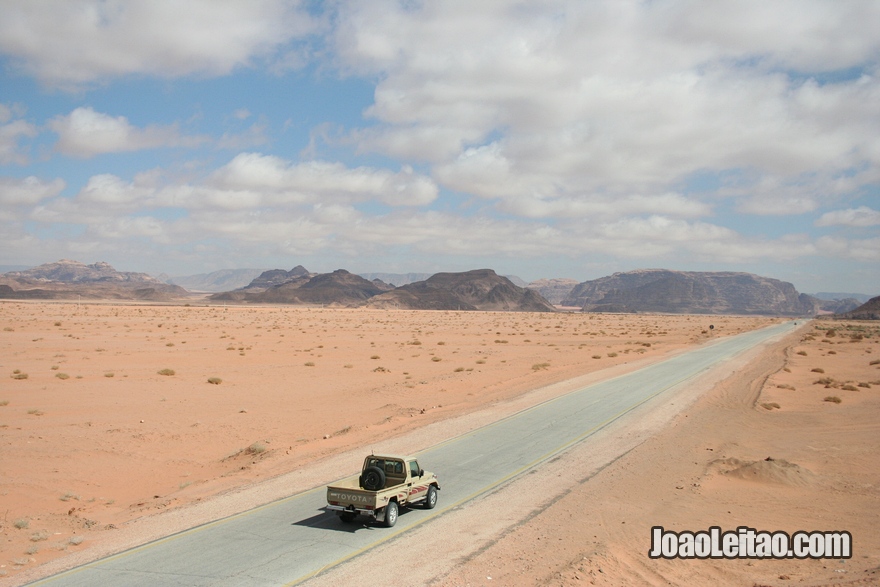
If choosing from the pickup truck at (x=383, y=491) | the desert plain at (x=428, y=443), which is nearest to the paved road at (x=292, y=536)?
the pickup truck at (x=383, y=491)

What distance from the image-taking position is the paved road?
9664 mm

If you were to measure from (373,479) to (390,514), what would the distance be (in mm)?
796

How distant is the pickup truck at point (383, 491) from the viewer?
461 inches

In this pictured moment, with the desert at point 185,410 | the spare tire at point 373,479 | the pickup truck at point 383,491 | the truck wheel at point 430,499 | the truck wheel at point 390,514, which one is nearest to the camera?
the pickup truck at point 383,491

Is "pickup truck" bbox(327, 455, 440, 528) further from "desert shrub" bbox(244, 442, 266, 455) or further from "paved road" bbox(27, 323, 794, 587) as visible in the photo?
"desert shrub" bbox(244, 442, 266, 455)

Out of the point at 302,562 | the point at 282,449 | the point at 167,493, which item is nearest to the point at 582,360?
the point at 282,449

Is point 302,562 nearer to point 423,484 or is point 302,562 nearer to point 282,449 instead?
point 423,484

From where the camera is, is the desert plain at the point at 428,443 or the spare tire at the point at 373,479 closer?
the desert plain at the point at 428,443

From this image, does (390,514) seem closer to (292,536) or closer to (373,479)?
(373,479)

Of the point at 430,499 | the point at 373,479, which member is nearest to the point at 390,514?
the point at 373,479

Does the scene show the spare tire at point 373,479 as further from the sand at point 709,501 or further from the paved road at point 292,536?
the sand at point 709,501

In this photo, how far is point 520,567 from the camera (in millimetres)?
10133

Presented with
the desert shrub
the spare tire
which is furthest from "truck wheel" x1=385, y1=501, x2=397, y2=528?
the desert shrub

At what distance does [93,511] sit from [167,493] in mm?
1824
